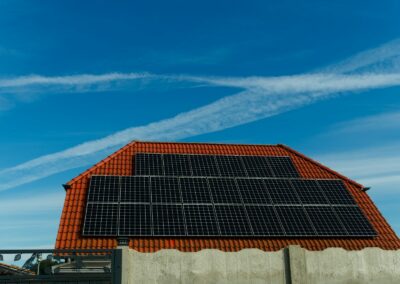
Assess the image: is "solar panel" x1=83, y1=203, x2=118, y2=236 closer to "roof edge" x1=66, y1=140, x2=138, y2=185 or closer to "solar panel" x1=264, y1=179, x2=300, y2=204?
"roof edge" x1=66, y1=140, x2=138, y2=185

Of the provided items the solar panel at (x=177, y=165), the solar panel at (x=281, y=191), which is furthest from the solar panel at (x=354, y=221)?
the solar panel at (x=177, y=165)

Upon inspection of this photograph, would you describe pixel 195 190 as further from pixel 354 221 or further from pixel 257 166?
pixel 354 221

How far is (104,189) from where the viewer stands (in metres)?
20.2

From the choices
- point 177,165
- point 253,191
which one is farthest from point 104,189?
point 253,191

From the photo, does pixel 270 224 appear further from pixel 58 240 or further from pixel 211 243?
pixel 58 240

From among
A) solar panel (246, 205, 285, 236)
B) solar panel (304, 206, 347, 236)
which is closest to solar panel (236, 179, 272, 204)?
solar panel (246, 205, 285, 236)

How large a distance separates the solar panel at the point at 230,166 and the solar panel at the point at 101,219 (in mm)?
6329

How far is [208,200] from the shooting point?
20.0 metres

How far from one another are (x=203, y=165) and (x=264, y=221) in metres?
5.29

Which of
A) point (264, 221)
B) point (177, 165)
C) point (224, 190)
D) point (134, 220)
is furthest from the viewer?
point (177, 165)

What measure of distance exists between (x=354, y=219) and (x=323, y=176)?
4336 mm

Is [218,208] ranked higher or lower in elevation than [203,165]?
lower

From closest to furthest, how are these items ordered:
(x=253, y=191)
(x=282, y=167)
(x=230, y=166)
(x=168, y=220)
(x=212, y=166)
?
1. (x=168, y=220)
2. (x=253, y=191)
3. (x=212, y=166)
4. (x=230, y=166)
5. (x=282, y=167)

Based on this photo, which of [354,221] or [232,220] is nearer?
[232,220]
